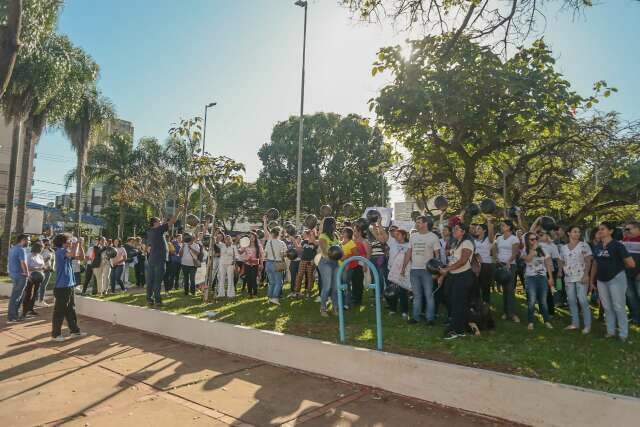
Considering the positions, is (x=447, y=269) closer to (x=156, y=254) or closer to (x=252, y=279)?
(x=156, y=254)

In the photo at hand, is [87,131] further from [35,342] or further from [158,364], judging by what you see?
[158,364]

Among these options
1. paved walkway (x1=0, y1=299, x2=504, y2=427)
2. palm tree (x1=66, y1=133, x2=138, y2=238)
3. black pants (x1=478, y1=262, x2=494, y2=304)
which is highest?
palm tree (x1=66, y1=133, x2=138, y2=238)

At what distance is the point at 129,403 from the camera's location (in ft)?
14.7

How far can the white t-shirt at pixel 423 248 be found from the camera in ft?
22.5

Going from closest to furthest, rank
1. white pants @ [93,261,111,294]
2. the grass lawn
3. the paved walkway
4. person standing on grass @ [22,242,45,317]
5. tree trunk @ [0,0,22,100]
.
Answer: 1. the paved walkway
2. the grass lawn
3. tree trunk @ [0,0,22,100]
4. person standing on grass @ [22,242,45,317]
5. white pants @ [93,261,111,294]

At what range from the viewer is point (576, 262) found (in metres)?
6.66

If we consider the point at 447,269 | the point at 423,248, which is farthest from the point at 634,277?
the point at 423,248

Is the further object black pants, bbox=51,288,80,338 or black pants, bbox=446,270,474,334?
black pants, bbox=51,288,80,338

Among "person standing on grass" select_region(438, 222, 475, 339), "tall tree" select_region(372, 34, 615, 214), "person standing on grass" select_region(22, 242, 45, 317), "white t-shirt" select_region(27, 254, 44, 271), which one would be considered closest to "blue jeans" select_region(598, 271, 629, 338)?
"person standing on grass" select_region(438, 222, 475, 339)

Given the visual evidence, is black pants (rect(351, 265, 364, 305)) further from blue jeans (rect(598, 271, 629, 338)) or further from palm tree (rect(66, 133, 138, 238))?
palm tree (rect(66, 133, 138, 238))

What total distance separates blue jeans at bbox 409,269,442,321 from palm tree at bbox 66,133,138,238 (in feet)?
86.1

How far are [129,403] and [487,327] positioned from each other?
4.94 metres

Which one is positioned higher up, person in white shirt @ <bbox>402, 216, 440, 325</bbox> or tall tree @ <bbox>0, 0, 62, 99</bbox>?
tall tree @ <bbox>0, 0, 62, 99</bbox>

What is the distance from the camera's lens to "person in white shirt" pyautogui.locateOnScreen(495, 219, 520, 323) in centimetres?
735
